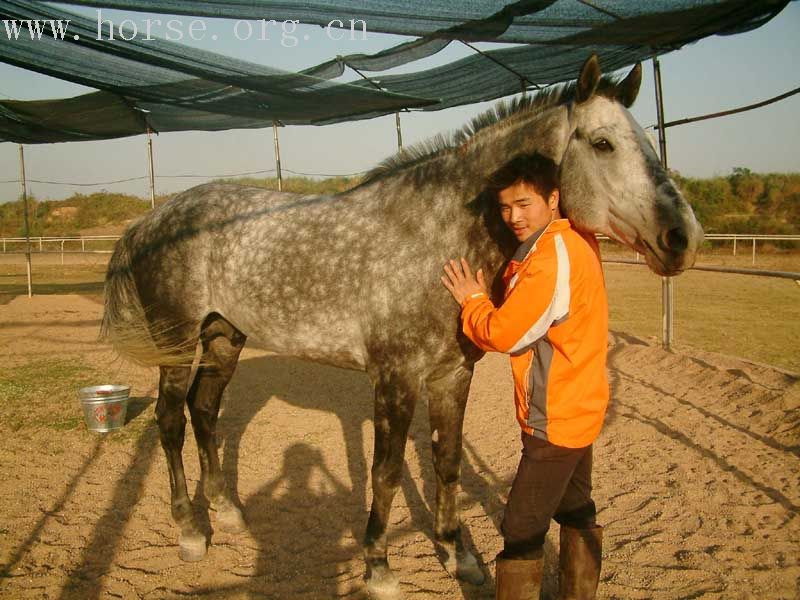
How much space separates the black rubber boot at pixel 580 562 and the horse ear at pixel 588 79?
1.82 m

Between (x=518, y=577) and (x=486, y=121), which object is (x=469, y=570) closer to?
(x=518, y=577)

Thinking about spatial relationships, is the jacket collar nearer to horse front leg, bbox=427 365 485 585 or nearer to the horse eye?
the horse eye

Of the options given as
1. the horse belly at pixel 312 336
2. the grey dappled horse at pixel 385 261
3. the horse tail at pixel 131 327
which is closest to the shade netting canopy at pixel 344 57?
the grey dappled horse at pixel 385 261

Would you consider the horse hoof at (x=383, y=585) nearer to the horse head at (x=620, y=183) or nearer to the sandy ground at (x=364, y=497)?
the sandy ground at (x=364, y=497)

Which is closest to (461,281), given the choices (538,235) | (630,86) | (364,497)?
(538,235)

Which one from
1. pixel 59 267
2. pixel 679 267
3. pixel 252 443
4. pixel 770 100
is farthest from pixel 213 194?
pixel 59 267

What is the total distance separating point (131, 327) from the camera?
12.4 ft

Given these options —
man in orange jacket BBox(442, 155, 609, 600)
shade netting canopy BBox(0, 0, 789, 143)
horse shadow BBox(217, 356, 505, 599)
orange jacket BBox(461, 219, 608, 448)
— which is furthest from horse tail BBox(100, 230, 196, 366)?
orange jacket BBox(461, 219, 608, 448)

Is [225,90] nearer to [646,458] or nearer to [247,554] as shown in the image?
[247,554]

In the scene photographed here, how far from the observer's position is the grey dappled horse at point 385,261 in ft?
7.32

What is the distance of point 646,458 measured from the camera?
440 cm

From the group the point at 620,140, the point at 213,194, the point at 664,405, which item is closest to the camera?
the point at 620,140

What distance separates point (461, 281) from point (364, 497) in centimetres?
209

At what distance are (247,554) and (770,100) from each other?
522cm
